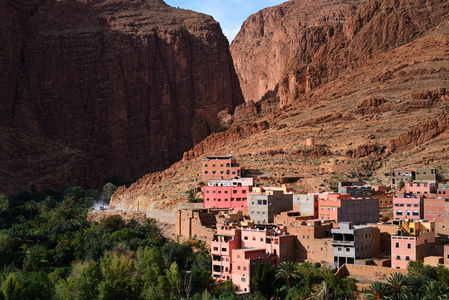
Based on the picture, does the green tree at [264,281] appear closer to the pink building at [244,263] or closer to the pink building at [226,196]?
the pink building at [244,263]

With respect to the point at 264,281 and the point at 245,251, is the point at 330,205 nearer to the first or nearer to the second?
the point at 245,251

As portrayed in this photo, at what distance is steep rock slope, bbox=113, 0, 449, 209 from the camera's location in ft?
349

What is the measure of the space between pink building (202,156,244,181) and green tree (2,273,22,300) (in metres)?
41.4

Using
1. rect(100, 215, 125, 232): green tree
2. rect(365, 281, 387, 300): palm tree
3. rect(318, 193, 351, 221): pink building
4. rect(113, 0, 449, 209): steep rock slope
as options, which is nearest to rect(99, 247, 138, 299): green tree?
rect(365, 281, 387, 300): palm tree

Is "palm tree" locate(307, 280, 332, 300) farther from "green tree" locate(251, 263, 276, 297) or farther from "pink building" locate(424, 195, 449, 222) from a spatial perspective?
"pink building" locate(424, 195, 449, 222)

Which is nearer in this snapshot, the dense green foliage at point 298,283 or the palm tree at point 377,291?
the palm tree at point 377,291

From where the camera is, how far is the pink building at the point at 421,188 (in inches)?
3580

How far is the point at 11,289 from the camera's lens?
6731 cm

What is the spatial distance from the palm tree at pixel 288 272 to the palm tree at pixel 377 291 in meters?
6.30

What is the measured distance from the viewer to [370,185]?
98250 millimetres

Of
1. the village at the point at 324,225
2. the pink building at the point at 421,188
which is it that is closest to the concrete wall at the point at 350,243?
the village at the point at 324,225

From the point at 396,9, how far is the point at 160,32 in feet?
212

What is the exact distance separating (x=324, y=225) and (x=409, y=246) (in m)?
7.93

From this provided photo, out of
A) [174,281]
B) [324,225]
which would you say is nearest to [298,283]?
[324,225]
